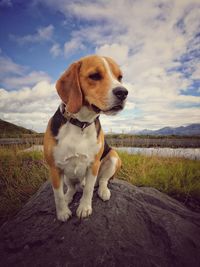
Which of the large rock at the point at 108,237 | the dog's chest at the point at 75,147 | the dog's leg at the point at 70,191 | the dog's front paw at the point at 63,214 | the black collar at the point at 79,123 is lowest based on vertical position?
the large rock at the point at 108,237

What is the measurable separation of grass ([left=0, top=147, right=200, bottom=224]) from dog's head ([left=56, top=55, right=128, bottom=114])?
321cm

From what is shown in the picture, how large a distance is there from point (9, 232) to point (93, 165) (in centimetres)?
148

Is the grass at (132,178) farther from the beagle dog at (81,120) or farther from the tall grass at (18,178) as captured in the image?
the beagle dog at (81,120)

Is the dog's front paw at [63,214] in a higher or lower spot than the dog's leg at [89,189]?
lower

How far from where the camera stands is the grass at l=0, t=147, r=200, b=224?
17.2 ft

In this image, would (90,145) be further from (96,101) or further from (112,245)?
(112,245)

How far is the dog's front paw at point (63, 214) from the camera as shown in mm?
3182

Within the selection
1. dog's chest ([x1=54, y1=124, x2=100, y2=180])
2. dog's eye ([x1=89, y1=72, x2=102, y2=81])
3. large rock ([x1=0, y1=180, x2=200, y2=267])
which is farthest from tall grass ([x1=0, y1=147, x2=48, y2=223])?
dog's eye ([x1=89, y1=72, x2=102, y2=81])

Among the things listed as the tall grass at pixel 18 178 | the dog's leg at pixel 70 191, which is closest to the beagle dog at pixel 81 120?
the dog's leg at pixel 70 191

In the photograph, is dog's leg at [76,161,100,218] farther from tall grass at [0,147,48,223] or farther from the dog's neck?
tall grass at [0,147,48,223]

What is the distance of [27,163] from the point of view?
7.99 metres

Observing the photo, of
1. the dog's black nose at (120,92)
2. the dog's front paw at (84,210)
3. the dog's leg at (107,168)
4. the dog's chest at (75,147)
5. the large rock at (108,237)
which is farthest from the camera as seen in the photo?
the dog's leg at (107,168)

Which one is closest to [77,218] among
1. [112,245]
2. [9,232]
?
[112,245]

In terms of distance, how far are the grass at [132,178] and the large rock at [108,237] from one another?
62.9 inches
